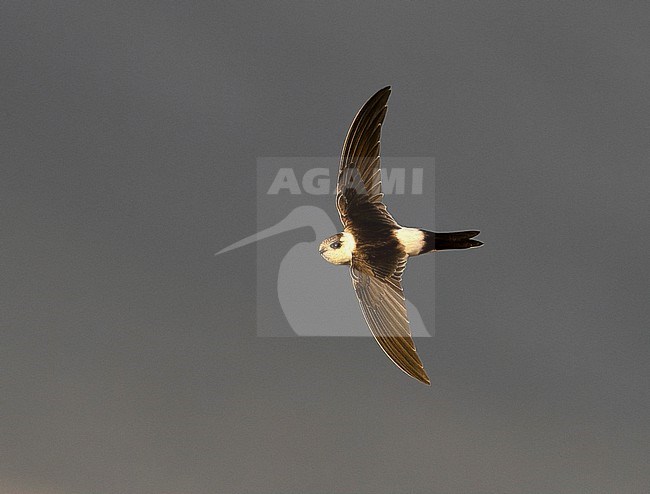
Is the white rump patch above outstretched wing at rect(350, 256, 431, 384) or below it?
above

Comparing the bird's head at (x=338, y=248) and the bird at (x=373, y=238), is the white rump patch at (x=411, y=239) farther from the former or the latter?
the bird's head at (x=338, y=248)

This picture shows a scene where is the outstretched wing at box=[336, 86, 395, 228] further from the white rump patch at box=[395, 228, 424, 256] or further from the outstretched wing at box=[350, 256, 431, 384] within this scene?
the outstretched wing at box=[350, 256, 431, 384]

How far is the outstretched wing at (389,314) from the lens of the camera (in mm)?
11430

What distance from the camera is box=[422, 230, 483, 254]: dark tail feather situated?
38.6 ft

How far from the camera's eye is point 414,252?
12.1 meters

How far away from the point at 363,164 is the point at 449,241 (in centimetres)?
168

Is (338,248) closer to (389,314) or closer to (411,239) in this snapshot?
(411,239)

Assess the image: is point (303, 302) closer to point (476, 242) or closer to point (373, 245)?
point (373, 245)

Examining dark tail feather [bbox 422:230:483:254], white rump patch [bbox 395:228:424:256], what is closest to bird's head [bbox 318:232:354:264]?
white rump patch [bbox 395:228:424:256]

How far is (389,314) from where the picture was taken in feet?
39.1

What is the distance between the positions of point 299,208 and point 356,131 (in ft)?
Answer: 5.48

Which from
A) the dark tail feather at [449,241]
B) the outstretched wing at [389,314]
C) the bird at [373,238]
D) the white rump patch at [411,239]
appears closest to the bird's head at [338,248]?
the bird at [373,238]

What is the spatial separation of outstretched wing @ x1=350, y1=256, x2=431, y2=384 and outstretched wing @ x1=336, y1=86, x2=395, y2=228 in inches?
33.4

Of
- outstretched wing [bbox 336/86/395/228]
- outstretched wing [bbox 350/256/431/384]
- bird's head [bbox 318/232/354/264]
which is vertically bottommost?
outstretched wing [bbox 350/256/431/384]
